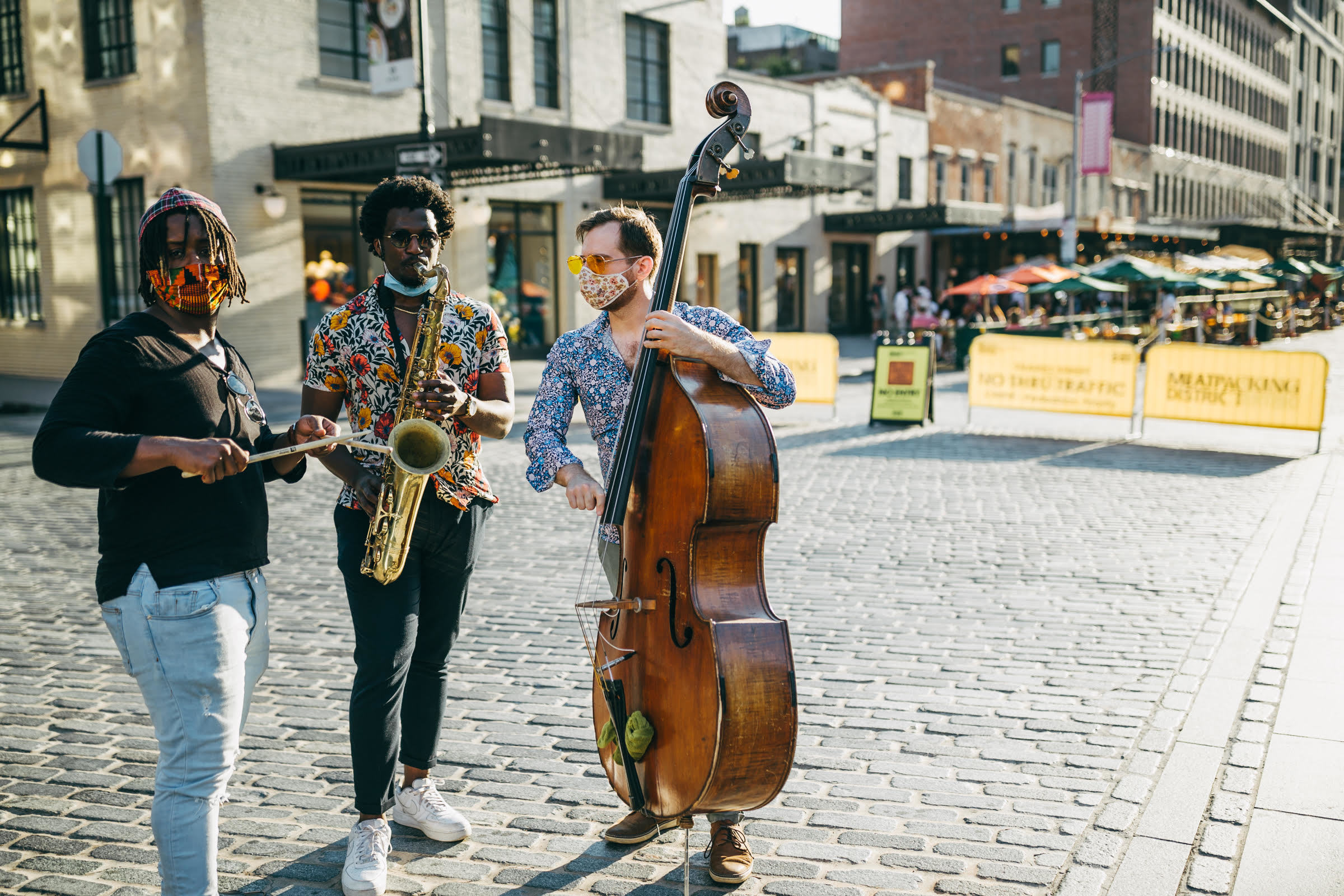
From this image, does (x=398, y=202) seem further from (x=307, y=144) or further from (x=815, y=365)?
(x=307, y=144)

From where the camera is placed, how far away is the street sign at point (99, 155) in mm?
12297

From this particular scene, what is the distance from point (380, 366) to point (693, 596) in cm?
116

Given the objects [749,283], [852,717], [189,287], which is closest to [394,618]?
[189,287]

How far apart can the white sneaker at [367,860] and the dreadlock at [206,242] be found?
62.1 inches

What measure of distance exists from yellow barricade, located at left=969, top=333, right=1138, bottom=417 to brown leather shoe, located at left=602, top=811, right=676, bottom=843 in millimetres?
11290

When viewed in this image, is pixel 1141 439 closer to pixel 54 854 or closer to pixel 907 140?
pixel 54 854

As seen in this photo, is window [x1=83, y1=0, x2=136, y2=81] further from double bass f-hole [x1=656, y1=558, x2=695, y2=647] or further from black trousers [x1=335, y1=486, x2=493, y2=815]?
double bass f-hole [x1=656, y1=558, x2=695, y2=647]

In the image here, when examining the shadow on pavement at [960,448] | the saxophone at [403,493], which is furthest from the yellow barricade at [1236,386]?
the saxophone at [403,493]

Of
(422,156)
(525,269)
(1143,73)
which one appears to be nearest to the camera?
(422,156)

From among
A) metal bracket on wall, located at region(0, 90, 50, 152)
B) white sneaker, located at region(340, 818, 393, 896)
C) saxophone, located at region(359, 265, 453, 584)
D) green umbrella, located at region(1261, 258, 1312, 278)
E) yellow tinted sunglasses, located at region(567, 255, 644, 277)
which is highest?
metal bracket on wall, located at region(0, 90, 50, 152)

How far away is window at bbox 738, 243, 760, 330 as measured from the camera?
107ft

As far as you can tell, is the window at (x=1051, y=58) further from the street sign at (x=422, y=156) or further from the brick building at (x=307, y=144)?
the street sign at (x=422, y=156)

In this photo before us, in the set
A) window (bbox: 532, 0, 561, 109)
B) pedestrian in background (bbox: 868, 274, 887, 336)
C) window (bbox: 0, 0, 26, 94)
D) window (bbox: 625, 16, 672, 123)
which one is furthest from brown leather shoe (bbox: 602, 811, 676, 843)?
pedestrian in background (bbox: 868, 274, 887, 336)

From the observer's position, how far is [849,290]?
37.6 metres
